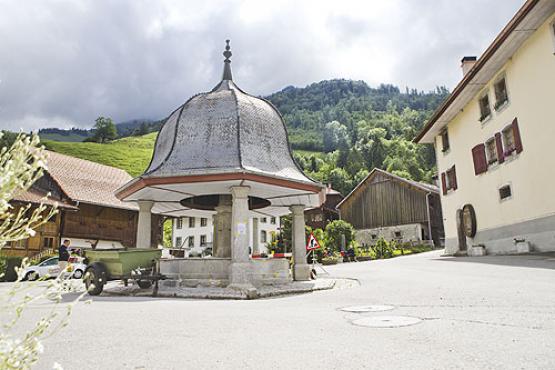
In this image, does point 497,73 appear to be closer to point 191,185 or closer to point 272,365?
point 191,185

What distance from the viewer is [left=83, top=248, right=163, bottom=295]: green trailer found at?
12094 millimetres

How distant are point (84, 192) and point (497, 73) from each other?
101 feet

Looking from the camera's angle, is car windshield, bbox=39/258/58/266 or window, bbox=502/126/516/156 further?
car windshield, bbox=39/258/58/266

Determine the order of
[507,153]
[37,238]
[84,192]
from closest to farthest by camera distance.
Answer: [507,153] < [37,238] < [84,192]

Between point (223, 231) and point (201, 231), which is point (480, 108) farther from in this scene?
point (201, 231)

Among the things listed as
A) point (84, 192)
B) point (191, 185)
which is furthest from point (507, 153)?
point (84, 192)

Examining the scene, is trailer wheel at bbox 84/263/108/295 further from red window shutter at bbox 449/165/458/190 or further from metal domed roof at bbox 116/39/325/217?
red window shutter at bbox 449/165/458/190

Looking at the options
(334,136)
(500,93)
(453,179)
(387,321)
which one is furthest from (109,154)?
(387,321)

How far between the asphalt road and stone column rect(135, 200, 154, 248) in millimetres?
6680

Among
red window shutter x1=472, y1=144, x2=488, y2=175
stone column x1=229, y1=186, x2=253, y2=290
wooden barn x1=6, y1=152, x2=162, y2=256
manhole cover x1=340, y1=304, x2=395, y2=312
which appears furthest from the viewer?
wooden barn x1=6, y1=152, x2=162, y2=256

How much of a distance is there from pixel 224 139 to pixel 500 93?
14394 millimetres

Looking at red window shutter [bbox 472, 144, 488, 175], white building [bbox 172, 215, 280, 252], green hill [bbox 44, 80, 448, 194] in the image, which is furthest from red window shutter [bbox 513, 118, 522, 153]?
green hill [bbox 44, 80, 448, 194]

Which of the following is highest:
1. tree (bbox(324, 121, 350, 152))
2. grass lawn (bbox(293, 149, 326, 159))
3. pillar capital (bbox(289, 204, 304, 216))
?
tree (bbox(324, 121, 350, 152))

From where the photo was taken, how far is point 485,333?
16.4 ft
